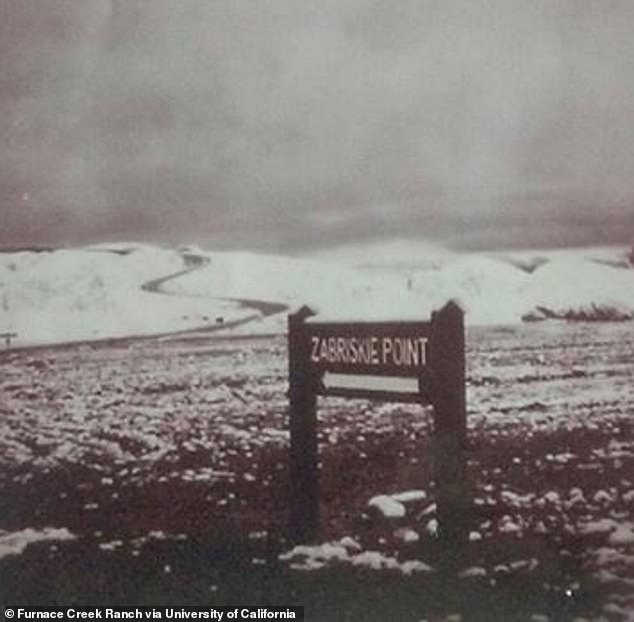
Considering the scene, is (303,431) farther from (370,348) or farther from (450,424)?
(450,424)

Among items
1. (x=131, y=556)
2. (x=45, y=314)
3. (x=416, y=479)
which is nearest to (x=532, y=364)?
(x=416, y=479)

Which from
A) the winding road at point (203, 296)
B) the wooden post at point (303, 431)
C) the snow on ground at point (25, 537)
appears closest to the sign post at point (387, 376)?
the wooden post at point (303, 431)

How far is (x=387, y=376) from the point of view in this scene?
7.76 feet

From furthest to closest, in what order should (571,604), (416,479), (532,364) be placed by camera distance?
(532,364)
(416,479)
(571,604)

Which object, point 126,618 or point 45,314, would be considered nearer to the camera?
point 126,618

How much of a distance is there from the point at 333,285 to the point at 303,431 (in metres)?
0.43

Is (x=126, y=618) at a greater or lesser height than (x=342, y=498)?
lesser

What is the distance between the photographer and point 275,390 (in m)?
2.64

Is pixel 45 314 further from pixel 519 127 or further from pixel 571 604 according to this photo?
pixel 571 604

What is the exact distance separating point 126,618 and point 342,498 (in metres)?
0.67
